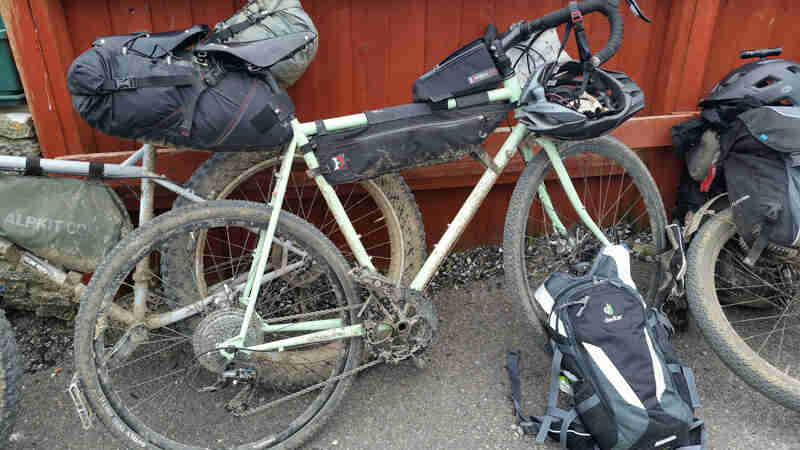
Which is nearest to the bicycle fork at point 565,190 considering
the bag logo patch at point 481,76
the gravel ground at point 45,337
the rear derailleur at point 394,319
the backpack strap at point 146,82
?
the bag logo patch at point 481,76

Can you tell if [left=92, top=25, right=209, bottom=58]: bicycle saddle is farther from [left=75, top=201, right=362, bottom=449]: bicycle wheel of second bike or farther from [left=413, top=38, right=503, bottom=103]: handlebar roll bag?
[left=413, top=38, right=503, bottom=103]: handlebar roll bag

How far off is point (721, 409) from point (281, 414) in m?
1.91

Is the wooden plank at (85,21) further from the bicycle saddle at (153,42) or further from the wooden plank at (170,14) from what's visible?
the bicycle saddle at (153,42)

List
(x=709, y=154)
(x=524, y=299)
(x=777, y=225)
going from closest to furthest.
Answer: (x=777, y=225) → (x=524, y=299) → (x=709, y=154)

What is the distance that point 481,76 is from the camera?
7.11ft

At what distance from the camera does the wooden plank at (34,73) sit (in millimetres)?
2289

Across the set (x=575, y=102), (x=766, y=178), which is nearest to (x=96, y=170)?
(x=575, y=102)

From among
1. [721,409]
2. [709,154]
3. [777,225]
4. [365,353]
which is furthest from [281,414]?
[709,154]

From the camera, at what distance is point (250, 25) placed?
7.01ft

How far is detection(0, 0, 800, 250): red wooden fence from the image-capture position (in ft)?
7.95

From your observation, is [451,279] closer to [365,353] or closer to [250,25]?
[365,353]

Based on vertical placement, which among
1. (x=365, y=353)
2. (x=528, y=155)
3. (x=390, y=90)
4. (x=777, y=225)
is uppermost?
(x=390, y=90)

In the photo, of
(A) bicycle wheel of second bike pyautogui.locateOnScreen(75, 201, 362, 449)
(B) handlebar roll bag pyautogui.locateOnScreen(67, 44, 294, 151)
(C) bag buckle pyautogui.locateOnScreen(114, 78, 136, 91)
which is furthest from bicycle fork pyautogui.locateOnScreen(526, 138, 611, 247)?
(C) bag buckle pyautogui.locateOnScreen(114, 78, 136, 91)

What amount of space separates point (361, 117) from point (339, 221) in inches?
16.7
